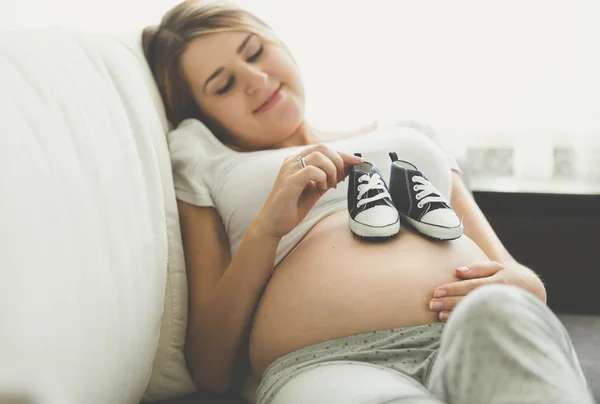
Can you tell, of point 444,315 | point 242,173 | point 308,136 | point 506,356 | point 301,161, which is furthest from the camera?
point 308,136

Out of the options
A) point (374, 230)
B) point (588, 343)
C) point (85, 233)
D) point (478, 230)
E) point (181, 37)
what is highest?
point (181, 37)

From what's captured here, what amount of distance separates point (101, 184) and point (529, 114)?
1105 mm

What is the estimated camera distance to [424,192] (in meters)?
0.88

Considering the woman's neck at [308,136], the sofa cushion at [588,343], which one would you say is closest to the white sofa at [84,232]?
the woman's neck at [308,136]

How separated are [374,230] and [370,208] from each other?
4 centimetres

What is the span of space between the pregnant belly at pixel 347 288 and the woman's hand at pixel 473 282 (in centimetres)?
1

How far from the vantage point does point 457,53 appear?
1.43m

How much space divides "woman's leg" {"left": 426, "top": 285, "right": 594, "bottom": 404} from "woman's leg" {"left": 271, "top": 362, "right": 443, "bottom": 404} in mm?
44

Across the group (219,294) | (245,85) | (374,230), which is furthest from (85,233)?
(245,85)

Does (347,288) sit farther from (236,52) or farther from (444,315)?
(236,52)

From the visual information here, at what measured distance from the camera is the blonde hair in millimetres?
1063

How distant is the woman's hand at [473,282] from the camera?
77 centimetres

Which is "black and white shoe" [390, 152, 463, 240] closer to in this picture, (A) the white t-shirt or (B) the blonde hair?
(A) the white t-shirt

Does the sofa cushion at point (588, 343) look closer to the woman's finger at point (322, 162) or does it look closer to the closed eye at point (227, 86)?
the woman's finger at point (322, 162)
